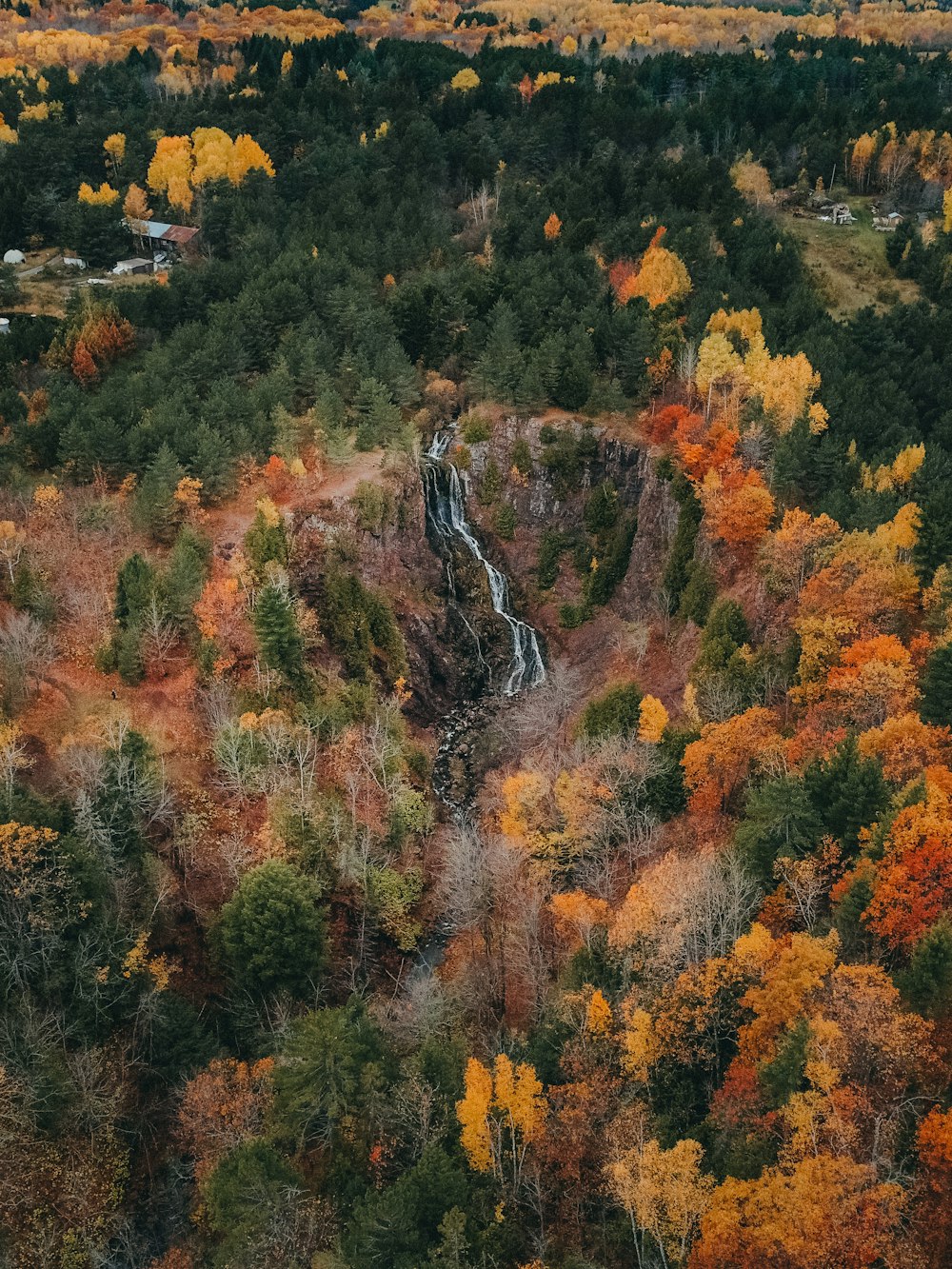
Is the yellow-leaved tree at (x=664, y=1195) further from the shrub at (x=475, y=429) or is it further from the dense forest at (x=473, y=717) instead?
the shrub at (x=475, y=429)

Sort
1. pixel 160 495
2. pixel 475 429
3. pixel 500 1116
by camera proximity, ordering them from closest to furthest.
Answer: pixel 500 1116 < pixel 160 495 < pixel 475 429

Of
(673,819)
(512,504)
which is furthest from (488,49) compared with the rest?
(673,819)

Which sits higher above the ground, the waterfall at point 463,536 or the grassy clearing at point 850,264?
the grassy clearing at point 850,264

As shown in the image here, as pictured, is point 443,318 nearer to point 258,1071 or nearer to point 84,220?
point 84,220

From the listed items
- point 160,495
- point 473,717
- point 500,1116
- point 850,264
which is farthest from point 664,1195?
point 850,264

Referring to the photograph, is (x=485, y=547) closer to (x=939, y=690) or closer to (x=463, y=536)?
(x=463, y=536)

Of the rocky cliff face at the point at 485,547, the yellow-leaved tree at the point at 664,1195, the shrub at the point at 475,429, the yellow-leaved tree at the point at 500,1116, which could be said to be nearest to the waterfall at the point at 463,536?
the rocky cliff face at the point at 485,547

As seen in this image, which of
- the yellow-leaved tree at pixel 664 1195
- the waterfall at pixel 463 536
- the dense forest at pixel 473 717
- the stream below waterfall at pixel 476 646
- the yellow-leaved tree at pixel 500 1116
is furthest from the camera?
the waterfall at pixel 463 536

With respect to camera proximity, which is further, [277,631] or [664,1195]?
[277,631]
